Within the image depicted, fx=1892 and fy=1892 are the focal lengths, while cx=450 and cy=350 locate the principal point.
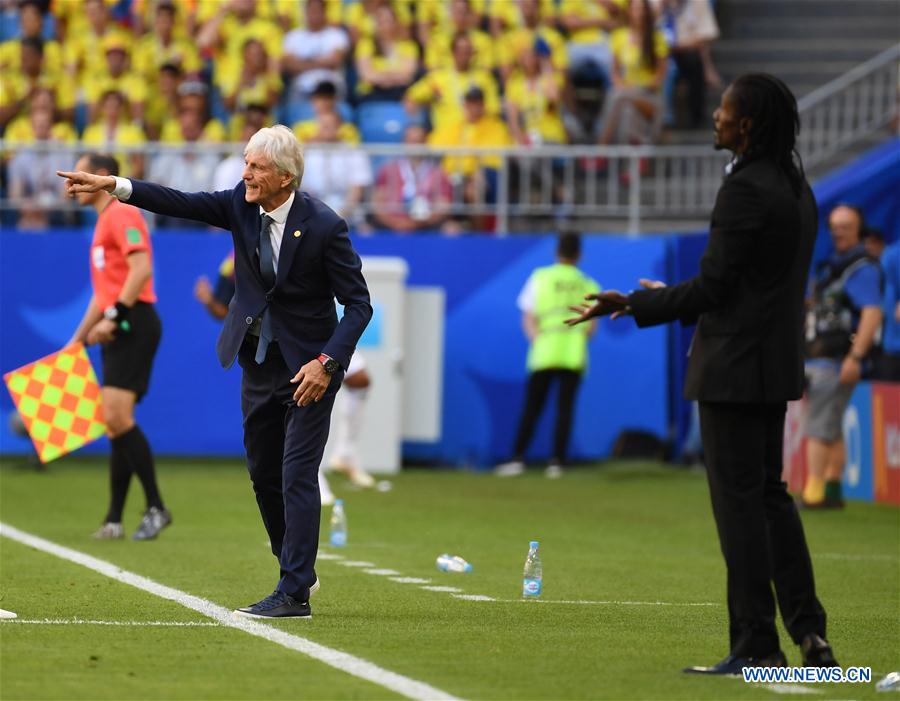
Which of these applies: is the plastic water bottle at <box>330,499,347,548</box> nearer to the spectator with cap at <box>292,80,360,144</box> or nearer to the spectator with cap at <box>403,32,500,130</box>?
the spectator with cap at <box>292,80,360,144</box>

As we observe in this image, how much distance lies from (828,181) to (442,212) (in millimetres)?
3886

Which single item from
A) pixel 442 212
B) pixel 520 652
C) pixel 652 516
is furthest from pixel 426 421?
pixel 520 652

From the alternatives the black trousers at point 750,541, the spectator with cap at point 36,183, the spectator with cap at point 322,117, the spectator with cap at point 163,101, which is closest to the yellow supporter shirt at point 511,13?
the spectator with cap at point 322,117

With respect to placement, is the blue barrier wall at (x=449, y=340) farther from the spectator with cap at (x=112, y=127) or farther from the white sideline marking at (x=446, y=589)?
the white sideline marking at (x=446, y=589)

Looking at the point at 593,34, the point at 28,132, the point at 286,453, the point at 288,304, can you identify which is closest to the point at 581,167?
the point at 593,34

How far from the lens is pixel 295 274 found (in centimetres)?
792

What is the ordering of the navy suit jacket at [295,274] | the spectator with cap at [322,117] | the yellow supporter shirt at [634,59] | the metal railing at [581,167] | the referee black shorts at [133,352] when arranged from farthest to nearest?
1. the yellow supporter shirt at [634,59]
2. the spectator with cap at [322,117]
3. the metal railing at [581,167]
4. the referee black shorts at [133,352]
5. the navy suit jacket at [295,274]

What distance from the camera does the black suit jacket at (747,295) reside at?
6.43 metres

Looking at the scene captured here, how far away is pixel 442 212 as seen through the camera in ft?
63.5

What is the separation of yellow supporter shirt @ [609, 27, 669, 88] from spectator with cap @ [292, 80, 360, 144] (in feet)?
9.90

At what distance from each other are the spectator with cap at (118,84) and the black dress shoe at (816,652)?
1534cm

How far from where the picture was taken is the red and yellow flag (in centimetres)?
1196

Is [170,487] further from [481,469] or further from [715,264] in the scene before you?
[715,264]

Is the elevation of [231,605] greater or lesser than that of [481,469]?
greater
